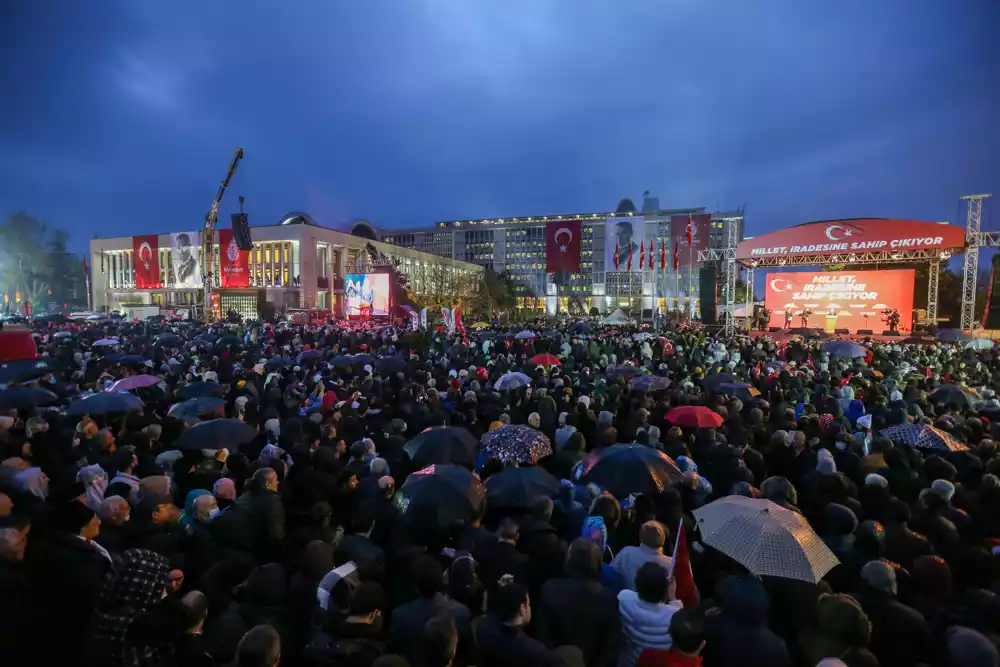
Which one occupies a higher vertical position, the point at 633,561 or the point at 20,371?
the point at 20,371

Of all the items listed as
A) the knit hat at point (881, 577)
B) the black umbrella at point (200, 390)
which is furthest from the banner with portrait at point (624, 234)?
the knit hat at point (881, 577)

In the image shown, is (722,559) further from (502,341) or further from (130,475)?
(502,341)

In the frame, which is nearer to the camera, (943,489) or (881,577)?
(881,577)

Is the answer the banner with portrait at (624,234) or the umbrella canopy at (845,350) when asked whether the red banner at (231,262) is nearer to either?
the banner with portrait at (624,234)

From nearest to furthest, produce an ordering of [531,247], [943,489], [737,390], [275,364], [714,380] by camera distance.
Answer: [943,489]
[737,390]
[714,380]
[275,364]
[531,247]

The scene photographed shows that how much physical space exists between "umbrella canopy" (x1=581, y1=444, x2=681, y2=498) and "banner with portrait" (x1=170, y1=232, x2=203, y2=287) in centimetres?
5812

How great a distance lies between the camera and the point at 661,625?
2.56 m

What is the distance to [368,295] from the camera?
33938 millimetres

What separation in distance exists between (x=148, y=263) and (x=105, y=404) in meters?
59.7

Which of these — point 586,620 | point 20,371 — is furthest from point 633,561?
point 20,371

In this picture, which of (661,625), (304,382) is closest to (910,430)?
(661,625)

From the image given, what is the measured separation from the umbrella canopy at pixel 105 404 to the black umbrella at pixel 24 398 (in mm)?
711

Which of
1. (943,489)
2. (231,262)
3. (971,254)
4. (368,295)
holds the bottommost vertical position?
(943,489)

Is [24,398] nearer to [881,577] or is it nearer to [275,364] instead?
[275,364]
